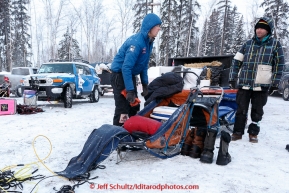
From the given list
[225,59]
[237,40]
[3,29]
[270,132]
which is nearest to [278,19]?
[237,40]

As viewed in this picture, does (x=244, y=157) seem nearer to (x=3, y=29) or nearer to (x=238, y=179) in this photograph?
(x=238, y=179)

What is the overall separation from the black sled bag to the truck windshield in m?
6.33

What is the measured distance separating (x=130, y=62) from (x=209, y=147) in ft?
4.83

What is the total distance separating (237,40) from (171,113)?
108 feet

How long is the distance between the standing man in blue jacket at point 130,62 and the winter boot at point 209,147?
3.53 ft

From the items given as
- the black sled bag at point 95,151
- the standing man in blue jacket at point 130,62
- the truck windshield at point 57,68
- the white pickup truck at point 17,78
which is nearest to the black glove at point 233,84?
the standing man in blue jacket at point 130,62

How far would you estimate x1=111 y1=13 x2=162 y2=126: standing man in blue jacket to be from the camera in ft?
10.5

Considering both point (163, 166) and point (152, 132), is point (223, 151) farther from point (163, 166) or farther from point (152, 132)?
point (152, 132)

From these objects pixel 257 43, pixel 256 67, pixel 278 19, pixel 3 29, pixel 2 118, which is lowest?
pixel 2 118

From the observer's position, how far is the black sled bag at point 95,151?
2.53m

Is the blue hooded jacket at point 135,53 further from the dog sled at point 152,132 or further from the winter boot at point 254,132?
the winter boot at point 254,132

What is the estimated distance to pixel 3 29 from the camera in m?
30.6

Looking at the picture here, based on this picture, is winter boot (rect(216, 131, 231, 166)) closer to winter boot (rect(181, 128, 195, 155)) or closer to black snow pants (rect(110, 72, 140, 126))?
winter boot (rect(181, 128, 195, 155))

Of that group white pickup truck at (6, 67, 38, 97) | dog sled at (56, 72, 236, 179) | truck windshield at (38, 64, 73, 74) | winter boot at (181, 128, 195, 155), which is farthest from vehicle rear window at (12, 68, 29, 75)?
winter boot at (181, 128, 195, 155)
